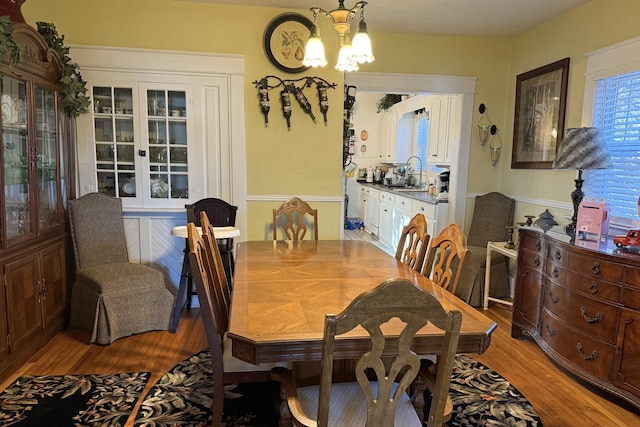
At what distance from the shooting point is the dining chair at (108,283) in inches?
118

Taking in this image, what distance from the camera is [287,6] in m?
3.52

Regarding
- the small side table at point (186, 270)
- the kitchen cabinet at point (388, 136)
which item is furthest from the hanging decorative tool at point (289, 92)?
the kitchen cabinet at point (388, 136)

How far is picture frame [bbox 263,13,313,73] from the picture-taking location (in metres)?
3.57

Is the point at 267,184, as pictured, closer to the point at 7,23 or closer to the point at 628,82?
the point at 7,23

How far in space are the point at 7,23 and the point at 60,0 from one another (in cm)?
125

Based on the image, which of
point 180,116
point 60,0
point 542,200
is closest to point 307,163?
point 180,116

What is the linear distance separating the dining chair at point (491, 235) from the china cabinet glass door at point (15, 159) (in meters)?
3.63

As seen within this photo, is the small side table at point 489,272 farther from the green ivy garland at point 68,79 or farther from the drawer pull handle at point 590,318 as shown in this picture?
the green ivy garland at point 68,79

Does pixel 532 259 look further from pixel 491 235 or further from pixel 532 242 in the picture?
pixel 491 235

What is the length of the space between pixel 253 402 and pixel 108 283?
143 centimetres

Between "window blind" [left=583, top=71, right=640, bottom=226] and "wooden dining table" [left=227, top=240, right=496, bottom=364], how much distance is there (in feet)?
5.93

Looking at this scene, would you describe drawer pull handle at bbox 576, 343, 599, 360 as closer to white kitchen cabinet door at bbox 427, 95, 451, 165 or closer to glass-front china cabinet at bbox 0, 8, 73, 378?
white kitchen cabinet door at bbox 427, 95, 451, 165

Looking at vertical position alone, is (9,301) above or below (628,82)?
below

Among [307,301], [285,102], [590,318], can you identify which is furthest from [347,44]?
[590,318]
